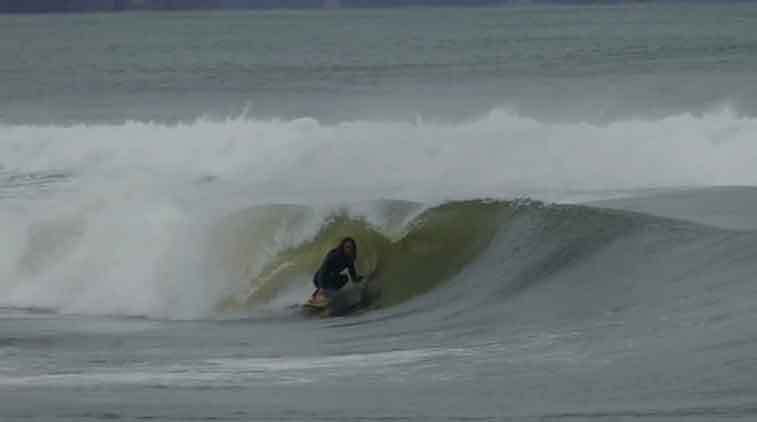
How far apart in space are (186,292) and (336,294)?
2.71m

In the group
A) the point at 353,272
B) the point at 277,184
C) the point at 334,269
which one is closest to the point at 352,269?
the point at 353,272

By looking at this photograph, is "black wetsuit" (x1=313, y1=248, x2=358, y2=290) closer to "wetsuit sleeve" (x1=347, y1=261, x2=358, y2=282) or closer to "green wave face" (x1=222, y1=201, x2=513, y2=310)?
"wetsuit sleeve" (x1=347, y1=261, x2=358, y2=282)

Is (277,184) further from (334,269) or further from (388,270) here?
(334,269)

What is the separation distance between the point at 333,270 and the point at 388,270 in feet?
5.03

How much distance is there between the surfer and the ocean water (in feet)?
1.16

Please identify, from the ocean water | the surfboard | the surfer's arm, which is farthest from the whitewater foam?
the surfer's arm

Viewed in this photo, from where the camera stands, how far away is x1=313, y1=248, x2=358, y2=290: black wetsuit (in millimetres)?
19859

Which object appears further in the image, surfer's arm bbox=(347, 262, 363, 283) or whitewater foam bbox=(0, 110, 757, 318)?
whitewater foam bbox=(0, 110, 757, 318)

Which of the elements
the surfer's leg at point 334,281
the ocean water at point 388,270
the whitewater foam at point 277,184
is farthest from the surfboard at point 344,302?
the whitewater foam at point 277,184

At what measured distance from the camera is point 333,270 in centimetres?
1991

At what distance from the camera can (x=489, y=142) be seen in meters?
29.6

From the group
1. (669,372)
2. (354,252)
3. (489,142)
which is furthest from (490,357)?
(489,142)

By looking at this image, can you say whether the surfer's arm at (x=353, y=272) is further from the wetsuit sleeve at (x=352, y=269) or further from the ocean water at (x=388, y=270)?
the ocean water at (x=388, y=270)

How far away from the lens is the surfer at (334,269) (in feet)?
65.2
